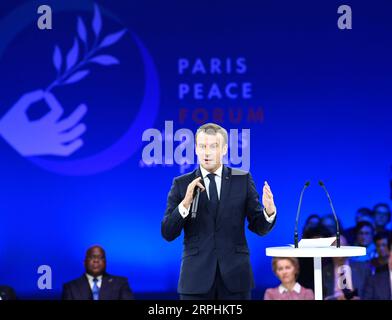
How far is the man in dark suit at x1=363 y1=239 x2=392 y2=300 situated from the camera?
6301mm

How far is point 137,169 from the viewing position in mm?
6840

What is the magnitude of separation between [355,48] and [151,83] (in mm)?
1861

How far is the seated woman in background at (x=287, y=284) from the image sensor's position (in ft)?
20.8

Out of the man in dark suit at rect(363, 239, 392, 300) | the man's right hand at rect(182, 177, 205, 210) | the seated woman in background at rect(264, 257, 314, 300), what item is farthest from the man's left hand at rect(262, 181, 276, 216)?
the man in dark suit at rect(363, 239, 392, 300)

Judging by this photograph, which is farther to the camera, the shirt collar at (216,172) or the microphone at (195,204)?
the shirt collar at (216,172)

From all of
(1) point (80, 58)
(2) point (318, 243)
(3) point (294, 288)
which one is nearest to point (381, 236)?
(3) point (294, 288)

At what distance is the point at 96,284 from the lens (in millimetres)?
6543

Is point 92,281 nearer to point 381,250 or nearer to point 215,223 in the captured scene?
point 381,250

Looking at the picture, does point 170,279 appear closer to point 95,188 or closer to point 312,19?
point 95,188

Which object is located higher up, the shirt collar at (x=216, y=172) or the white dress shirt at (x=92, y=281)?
the shirt collar at (x=216, y=172)

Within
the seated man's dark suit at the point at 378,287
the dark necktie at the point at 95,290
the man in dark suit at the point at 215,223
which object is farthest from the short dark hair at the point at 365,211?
the man in dark suit at the point at 215,223

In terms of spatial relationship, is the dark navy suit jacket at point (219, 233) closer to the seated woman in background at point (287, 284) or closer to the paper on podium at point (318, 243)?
the paper on podium at point (318, 243)

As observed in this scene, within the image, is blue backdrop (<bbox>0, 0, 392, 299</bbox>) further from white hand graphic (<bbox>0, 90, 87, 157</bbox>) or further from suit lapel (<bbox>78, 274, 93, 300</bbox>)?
suit lapel (<bbox>78, 274, 93, 300</bbox>)

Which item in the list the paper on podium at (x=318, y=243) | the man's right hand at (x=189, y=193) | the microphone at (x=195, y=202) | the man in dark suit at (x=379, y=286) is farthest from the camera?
the man in dark suit at (x=379, y=286)
